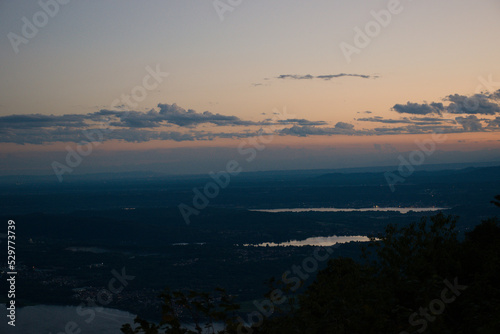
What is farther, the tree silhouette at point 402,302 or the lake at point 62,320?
the lake at point 62,320

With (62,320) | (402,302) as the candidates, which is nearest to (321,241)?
(62,320)

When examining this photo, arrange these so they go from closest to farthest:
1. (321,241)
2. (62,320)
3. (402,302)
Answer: (402,302) → (62,320) → (321,241)

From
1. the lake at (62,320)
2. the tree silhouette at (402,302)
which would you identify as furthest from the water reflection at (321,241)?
the tree silhouette at (402,302)

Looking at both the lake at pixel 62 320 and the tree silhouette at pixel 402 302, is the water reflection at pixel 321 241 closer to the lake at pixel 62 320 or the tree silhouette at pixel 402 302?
the lake at pixel 62 320

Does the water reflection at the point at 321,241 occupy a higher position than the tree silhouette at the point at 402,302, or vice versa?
the tree silhouette at the point at 402,302

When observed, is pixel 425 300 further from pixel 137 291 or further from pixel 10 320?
pixel 137 291

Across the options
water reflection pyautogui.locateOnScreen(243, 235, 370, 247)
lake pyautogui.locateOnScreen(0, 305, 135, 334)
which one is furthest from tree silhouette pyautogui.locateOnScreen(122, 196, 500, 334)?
water reflection pyautogui.locateOnScreen(243, 235, 370, 247)

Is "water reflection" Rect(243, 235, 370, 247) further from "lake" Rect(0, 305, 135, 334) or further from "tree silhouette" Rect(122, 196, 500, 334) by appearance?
"tree silhouette" Rect(122, 196, 500, 334)

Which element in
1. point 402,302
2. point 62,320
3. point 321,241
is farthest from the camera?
point 321,241

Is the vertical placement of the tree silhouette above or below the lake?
above

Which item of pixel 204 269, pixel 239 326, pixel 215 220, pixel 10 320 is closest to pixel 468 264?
pixel 239 326

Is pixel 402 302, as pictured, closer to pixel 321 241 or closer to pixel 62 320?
pixel 62 320

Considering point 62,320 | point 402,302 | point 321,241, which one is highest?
point 402,302
